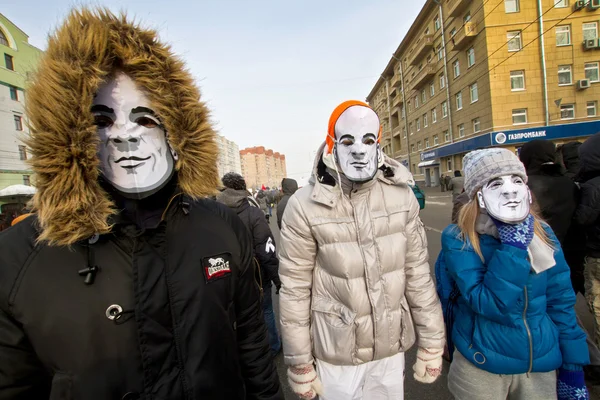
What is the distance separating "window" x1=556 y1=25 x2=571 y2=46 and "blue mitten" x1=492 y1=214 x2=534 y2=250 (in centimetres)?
2673

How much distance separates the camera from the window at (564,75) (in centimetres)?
1995

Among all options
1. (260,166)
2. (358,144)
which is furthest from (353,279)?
(260,166)

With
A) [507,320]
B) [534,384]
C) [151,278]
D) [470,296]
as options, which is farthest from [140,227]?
[534,384]

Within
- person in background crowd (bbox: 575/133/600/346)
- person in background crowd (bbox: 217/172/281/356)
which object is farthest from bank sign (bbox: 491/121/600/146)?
person in background crowd (bbox: 217/172/281/356)

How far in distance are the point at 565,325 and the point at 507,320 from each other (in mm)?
378

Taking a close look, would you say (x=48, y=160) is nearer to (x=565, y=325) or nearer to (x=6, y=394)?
(x=6, y=394)

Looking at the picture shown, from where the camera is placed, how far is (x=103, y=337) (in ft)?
3.27

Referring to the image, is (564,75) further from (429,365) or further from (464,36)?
(429,365)

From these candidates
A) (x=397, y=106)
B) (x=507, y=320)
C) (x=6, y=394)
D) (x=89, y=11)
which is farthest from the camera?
(x=397, y=106)

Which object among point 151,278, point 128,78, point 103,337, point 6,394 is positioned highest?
point 128,78

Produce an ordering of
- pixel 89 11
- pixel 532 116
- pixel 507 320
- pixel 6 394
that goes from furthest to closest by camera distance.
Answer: pixel 532 116 → pixel 507 320 → pixel 89 11 → pixel 6 394

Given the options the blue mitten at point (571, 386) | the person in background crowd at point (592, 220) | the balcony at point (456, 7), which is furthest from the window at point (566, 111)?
the blue mitten at point (571, 386)

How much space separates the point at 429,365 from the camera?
5.48 feet

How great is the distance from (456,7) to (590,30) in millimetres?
8633
